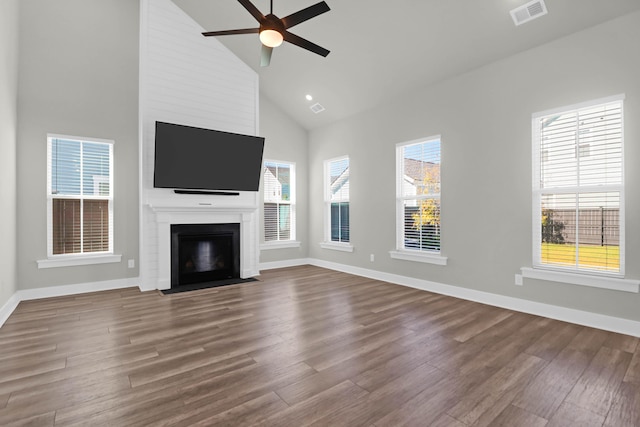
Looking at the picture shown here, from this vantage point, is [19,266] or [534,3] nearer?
[534,3]

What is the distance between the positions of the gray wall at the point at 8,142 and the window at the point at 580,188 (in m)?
5.85

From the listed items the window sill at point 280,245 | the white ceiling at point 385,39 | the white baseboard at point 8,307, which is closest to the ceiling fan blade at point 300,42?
the white ceiling at point 385,39

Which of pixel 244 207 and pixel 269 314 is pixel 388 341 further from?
pixel 244 207

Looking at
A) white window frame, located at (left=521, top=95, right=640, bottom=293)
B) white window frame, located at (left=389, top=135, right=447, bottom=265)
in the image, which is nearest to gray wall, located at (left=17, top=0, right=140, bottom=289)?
white window frame, located at (left=389, top=135, right=447, bottom=265)

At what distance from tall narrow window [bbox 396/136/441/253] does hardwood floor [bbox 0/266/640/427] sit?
1.21 metres

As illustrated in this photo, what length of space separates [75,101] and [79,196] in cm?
134

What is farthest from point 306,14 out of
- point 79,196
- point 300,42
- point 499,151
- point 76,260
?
point 76,260

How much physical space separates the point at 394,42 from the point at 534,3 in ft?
5.05

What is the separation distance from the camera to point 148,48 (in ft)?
15.9

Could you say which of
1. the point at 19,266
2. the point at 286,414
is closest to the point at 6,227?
the point at 19,266

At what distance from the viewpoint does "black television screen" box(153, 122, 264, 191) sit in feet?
15.4

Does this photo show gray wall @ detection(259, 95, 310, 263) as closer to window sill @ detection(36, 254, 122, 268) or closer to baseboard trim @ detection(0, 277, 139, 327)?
baseboard trim @ detection(0, 277, 139, 327)

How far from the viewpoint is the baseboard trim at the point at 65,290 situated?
4.14 m

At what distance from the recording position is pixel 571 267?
11.6 ft
